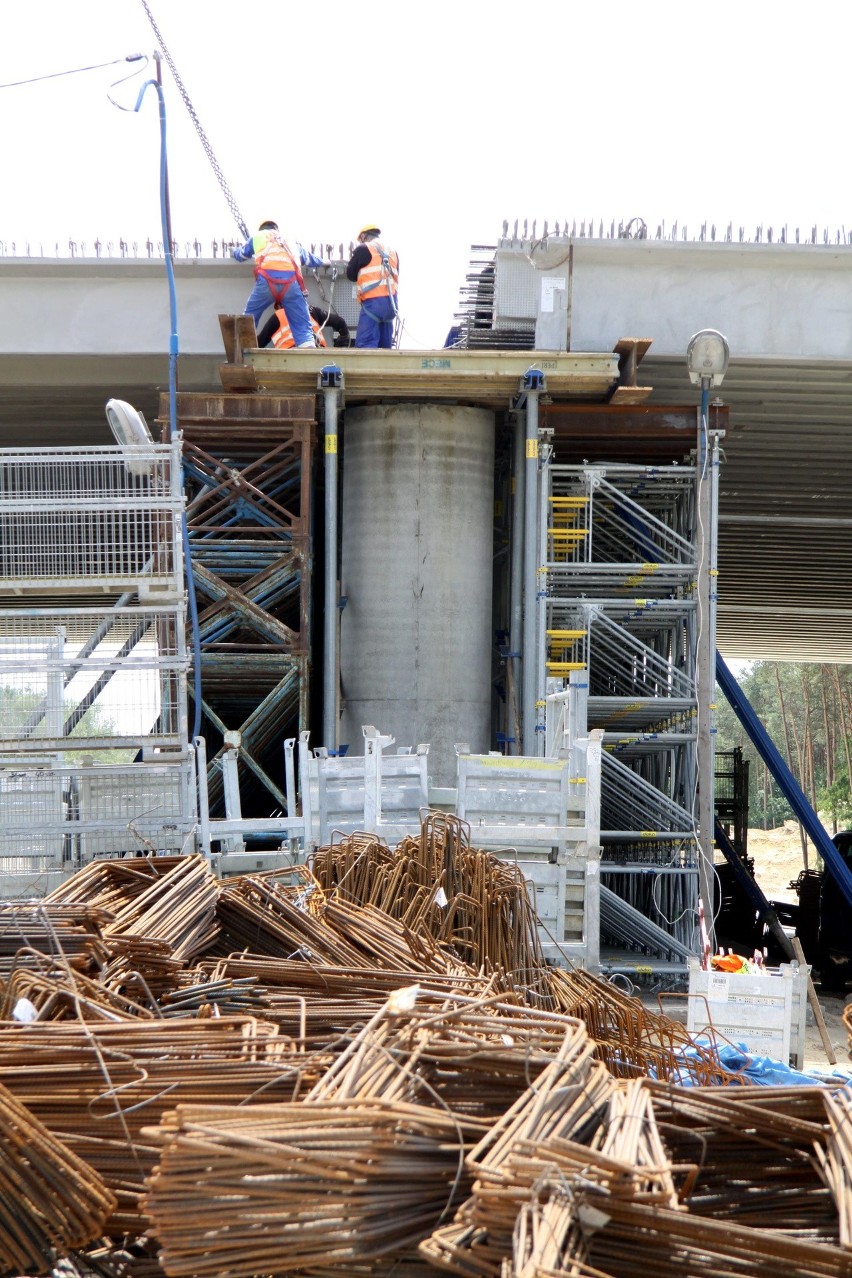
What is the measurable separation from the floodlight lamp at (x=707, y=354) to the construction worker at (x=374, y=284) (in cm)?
428

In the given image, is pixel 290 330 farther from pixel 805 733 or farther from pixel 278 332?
pixel 805 733

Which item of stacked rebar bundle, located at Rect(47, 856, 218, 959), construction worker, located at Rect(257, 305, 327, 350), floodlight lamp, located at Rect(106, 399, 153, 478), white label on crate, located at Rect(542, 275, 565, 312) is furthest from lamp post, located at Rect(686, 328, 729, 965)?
stacked rebar bundle, located at Rect(47, 856, 218, 959)

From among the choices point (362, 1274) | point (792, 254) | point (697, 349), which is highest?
point (792, 254)

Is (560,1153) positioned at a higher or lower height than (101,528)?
lower

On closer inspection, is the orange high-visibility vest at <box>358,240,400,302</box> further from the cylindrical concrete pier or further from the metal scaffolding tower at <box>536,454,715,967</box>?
the metal scaffolding tower at <box>536,454,715,967</box>

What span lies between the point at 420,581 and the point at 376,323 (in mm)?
3331

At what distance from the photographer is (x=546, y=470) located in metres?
17.3

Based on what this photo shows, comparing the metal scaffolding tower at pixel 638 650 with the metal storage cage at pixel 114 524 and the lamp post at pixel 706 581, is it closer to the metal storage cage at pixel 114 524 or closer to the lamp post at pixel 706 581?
the lamp post at pixel 706 581

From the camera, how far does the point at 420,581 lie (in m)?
17.5

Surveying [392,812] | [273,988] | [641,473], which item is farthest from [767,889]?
[273,988]

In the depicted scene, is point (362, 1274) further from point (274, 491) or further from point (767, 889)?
point (767, 889)

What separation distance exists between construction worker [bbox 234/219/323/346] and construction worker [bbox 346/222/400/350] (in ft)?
2.41

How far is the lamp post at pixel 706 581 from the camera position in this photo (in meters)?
14.9

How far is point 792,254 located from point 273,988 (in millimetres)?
13733
